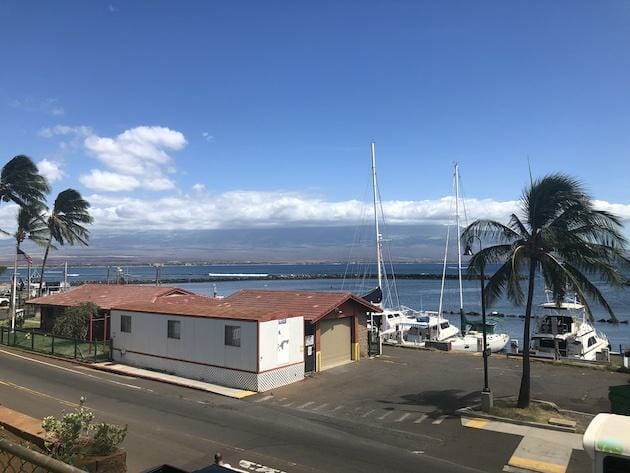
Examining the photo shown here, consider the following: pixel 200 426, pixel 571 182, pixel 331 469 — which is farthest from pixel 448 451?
pixel 571 182

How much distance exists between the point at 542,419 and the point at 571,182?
8.09m

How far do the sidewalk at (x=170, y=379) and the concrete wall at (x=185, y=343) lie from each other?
63 cm

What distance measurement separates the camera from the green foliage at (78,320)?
32.6 metres

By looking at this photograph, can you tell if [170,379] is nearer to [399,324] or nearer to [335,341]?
[335,341]

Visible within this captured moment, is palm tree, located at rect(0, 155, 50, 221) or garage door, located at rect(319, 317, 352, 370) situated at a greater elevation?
palm tree, located at rect(0, 155, 50, 221)

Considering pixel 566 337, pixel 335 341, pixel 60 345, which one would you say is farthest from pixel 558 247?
pixel 60 345

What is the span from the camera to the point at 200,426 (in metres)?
16.1

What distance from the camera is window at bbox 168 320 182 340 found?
2517cm

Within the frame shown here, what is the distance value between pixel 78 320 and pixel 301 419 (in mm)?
20860

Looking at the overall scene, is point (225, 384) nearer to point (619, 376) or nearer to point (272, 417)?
point (272, 417)

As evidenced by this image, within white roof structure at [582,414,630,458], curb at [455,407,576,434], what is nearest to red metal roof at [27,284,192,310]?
curb at [455,407,576,434]

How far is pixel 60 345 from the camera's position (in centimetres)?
3086

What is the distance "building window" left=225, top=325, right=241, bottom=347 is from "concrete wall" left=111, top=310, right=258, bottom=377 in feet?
0.49

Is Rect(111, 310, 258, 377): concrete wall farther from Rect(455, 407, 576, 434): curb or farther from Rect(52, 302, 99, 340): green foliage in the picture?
Rect(455, 407, 576, 434): curb
